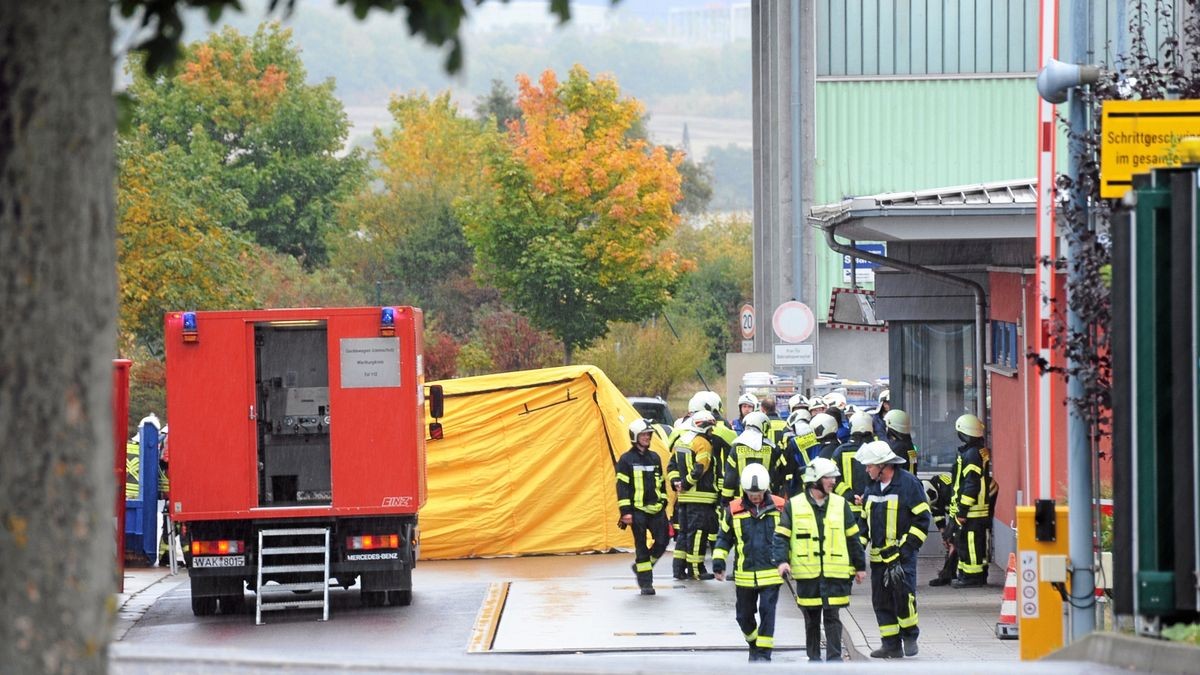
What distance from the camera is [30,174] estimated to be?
4.10 m

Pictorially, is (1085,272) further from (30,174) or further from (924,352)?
(924,352)

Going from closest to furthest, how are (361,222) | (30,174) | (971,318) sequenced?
(30,174) → (971,318) → (361,222)

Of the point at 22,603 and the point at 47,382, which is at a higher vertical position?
the point at 47,382

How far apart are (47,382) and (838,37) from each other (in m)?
35.5

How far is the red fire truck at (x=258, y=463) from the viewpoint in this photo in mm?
16266

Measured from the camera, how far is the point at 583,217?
4509 centimetres

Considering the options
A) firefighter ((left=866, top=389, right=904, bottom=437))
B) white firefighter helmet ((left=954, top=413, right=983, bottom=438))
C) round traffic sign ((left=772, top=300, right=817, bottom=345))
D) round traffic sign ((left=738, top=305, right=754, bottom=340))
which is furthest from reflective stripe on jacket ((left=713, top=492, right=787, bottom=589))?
round traffic sign ((left=738, top=305, right=754, bottom=340))

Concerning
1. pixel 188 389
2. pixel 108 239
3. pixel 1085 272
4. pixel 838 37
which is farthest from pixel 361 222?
pixel 108 239

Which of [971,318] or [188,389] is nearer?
[188,389]

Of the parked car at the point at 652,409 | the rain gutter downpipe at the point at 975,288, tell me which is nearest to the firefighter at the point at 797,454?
the rain gutter downpipe at the point at 975,288

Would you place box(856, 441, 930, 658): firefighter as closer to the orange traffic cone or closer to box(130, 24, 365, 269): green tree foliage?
the orange traffic cone

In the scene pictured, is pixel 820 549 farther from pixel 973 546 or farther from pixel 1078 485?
pixel 973 546

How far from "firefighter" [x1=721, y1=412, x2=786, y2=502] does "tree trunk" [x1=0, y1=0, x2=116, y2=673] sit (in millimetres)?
12708

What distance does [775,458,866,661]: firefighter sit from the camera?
496 inches
